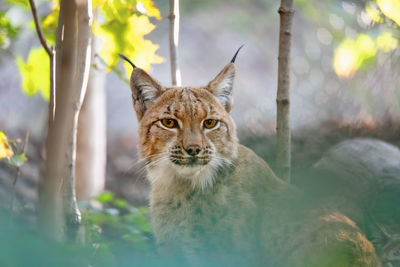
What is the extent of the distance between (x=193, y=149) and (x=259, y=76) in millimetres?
10750

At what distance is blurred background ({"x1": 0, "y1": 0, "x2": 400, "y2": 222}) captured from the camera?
5875mm

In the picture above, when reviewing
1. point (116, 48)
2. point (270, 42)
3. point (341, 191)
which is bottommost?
point (341, 191)

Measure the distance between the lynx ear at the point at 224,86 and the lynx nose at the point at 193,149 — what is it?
0.66m

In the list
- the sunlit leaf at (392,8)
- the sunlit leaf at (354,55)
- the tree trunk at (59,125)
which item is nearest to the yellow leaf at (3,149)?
the tree trunk at (59,125)

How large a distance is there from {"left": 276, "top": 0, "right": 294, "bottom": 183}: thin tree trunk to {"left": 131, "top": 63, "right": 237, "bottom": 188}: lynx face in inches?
16.0

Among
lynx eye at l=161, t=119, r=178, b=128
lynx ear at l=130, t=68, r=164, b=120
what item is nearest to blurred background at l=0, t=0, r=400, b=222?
lynx ear at l=130, t=68, r=164, b=120

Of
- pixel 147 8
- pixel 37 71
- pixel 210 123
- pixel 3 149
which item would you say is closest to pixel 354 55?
pixel 210 123

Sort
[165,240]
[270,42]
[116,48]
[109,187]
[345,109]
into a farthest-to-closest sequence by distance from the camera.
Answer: [270,42]
[109,187]
[345,109]
[116,48]
[165,240]

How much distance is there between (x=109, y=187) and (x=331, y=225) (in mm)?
7481

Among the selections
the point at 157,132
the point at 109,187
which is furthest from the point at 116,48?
the point at 109,187

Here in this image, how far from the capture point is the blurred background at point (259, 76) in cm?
588

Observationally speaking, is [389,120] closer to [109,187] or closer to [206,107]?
[206,107]

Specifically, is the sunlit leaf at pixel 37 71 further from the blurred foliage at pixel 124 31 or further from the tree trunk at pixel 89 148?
the tree trunk at pixel 89 148

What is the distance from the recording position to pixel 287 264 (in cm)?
320
